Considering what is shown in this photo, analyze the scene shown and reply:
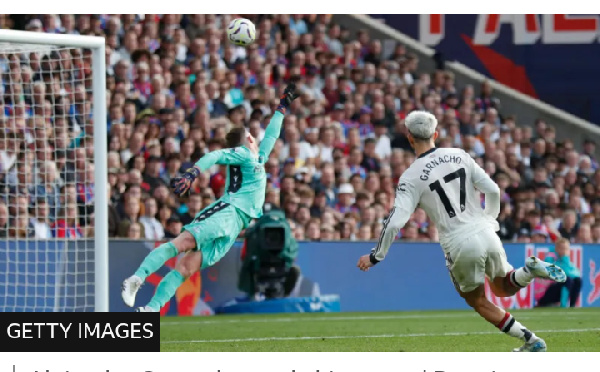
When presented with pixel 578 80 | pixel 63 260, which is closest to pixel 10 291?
pixel 63 260

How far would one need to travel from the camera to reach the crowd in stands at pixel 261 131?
1323 centimetres

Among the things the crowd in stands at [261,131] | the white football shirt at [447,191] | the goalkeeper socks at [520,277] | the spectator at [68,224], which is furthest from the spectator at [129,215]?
the goalkeeper socks at [520,277]

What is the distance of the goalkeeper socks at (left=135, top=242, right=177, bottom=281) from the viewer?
10367 millimetres

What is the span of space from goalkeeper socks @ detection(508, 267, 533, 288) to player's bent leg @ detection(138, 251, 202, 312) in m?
3.14

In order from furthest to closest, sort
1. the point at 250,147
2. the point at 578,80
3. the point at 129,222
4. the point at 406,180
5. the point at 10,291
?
the point at 578,80 → the point at 129,222 → the point at 10,291 → the point at 250,147 → the point at 406,180

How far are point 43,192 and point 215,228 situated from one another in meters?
3.00

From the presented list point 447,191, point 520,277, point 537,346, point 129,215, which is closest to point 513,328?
point 537,346

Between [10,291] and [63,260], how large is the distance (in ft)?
2.03

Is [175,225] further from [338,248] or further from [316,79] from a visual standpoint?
[316,79]

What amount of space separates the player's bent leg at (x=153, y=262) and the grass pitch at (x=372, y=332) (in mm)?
547

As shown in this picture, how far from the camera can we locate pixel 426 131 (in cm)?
878

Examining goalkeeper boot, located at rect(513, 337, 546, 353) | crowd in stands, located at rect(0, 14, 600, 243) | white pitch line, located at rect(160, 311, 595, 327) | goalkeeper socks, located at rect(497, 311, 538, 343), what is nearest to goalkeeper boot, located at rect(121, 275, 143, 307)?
crowd in stands, located at rect(0, 14, 600, 243)

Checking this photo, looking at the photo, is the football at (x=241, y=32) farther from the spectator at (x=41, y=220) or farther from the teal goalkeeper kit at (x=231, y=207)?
the spectator at (x=41, y=220)

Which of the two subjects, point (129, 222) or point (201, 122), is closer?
point (129, 222)
